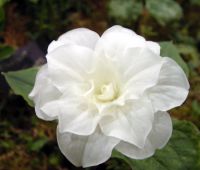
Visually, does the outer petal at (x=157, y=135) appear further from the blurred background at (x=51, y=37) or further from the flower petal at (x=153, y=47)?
the blurred background at (x=51, y=37)

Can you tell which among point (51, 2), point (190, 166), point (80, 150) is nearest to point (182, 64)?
point (190, 166)

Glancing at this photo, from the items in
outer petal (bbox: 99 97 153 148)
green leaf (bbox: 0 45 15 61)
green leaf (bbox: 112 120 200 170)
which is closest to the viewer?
outer petal (bbox: 99 97 153 148)

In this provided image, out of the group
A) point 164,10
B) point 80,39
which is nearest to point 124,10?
point 164,10

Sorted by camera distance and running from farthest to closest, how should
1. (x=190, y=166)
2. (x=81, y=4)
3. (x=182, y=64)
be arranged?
(x=81, y=4) < (x=182, y=64) < (x=190, y=166)

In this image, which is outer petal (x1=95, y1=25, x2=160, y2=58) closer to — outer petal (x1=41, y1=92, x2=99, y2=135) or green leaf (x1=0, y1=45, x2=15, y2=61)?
outer petal (x1=41, y1=92, x2=99, y2=135)

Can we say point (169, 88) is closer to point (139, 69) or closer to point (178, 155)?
point (139, 69)

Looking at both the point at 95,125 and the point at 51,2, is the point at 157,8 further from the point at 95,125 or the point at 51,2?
the point at 95,125

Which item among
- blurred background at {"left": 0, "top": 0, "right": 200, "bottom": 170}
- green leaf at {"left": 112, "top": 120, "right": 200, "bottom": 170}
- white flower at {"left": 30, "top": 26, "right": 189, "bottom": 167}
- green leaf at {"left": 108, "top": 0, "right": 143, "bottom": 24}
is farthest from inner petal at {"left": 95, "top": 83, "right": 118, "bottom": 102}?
green leaf at {"left": 108, "top": 0, "right": 143, "bottom": 24}
